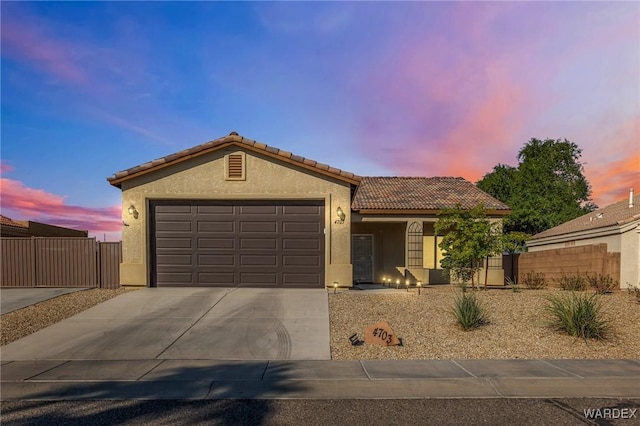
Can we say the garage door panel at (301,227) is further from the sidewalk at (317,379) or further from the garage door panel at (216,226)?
the sidewalk at (317,379)

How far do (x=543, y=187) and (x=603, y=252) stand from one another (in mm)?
23889

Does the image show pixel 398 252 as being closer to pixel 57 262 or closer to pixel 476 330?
pixel 476 330

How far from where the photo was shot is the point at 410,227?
55.6ft

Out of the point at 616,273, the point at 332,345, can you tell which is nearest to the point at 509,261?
the point at 616,273

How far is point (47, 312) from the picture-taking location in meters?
10.2

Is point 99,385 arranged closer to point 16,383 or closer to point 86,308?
point 16,383

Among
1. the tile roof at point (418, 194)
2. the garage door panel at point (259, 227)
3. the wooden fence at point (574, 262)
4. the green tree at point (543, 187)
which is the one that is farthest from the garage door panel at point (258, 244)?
the green tree at point (543, 187)

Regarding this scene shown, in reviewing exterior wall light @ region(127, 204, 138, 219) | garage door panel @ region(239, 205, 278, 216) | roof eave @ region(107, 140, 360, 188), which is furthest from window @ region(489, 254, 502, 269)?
exterior wall light @ region(127, 204, 138, 219)

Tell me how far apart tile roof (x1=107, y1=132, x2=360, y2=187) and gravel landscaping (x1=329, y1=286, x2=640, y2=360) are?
411 cm

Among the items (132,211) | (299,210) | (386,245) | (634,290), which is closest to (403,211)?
(386,245)

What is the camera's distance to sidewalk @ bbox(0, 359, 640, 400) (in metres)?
5.50

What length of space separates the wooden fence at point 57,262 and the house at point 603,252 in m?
16.6

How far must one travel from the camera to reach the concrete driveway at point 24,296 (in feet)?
35.2

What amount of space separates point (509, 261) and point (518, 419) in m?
19.1
